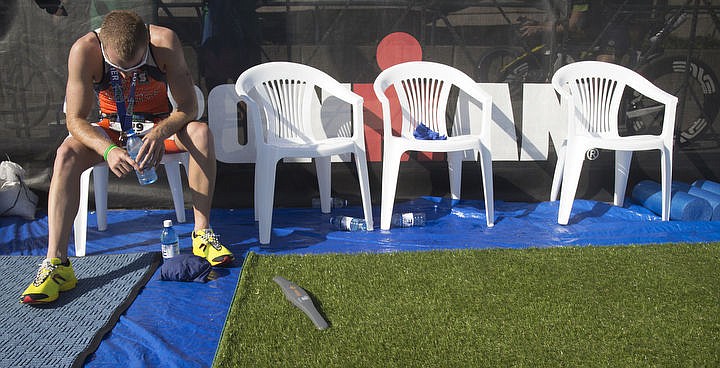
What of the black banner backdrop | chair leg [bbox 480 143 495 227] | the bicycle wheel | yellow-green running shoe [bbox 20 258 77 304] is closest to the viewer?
yellow-green running shoe [bbox 20 258 77 304]

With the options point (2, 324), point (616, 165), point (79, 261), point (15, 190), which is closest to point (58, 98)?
point (15, 190)

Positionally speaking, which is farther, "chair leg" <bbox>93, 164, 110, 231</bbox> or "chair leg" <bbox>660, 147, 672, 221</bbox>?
"chair leg" <bbox>660, 147, 672, 221</bbox>

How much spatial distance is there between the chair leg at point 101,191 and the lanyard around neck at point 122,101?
0.53m

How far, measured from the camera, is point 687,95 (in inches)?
167

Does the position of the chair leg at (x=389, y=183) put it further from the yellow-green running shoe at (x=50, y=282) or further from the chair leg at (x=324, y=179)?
the yellow-green running shoe at (x=50, y=282)

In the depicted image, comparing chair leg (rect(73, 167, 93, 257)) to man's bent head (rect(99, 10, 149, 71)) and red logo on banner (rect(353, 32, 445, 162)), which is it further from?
red logo on banner (rect(353, 32, 445, 162))

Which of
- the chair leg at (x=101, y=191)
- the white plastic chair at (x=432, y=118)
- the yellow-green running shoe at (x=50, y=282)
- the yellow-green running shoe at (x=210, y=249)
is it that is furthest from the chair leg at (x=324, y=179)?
the yellow-green running shoe at (x=50, y=282)

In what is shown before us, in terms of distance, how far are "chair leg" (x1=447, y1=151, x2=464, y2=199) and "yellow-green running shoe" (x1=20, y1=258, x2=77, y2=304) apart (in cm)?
249

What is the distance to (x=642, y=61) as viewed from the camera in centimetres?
417

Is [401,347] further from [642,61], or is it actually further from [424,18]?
[642,61]

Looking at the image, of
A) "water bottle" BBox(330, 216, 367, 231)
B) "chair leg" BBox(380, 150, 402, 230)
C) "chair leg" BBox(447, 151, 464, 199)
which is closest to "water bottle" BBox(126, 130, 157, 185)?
"water bottle" BBox(330, 216, 367, 231)

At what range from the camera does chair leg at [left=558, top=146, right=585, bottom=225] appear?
3.65 metres

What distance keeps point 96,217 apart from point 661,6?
13.2 ft

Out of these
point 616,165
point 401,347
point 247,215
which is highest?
point 616,165
